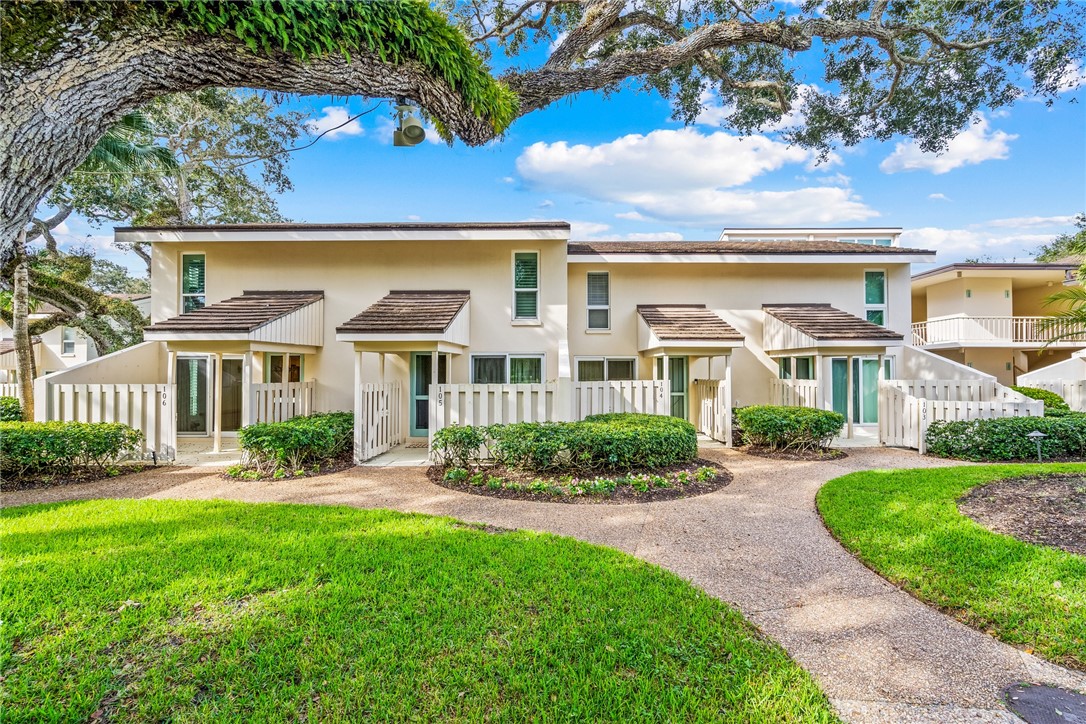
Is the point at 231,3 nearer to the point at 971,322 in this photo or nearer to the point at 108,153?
the point at 108,153

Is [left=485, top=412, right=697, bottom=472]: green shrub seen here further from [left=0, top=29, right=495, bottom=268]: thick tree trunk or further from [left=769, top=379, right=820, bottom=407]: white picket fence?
[left=0, top=29, right=495, bottom=268]: thick tree trunk

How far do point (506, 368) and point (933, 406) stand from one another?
30.2 ft

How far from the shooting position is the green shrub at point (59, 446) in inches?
278

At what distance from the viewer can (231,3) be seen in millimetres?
2672

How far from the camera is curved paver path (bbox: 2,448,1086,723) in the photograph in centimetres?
259

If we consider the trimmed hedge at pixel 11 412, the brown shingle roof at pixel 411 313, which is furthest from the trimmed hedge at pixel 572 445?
the trimmed hedge at pixel 11 412

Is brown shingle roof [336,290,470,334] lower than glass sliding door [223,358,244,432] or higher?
higher

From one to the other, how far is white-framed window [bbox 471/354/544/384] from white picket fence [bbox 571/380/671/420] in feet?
6.45

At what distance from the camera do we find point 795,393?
1128 centimetres

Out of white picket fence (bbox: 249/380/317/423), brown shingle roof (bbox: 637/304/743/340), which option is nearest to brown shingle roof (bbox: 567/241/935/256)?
brown shingle roof (bbox: 637/304/743/340)

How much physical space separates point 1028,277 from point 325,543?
2580 centimetres

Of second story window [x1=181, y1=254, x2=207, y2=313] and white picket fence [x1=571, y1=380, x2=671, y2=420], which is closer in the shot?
white picket fence [x1=571, y1=380, x2=671, y2=420]

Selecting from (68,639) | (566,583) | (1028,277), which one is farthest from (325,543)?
(1028,277)

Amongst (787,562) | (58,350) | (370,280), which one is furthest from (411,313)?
(58,350)
